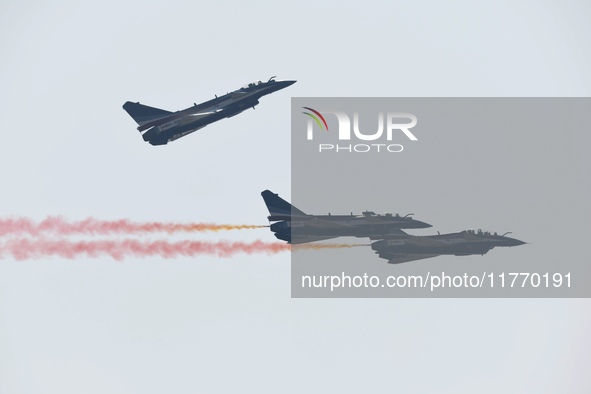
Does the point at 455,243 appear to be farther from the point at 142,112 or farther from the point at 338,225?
the point at 142,112

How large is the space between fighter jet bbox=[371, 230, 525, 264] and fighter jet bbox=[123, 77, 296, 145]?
16.6 meters

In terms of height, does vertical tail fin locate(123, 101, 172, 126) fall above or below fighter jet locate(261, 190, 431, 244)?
above

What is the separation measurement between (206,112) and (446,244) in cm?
2350

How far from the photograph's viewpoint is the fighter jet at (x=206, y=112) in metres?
141

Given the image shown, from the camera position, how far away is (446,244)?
141375 mm

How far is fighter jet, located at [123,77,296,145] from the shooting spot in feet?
464

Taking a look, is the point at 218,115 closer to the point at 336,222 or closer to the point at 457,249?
the point at 336,222

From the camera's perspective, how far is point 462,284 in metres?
151

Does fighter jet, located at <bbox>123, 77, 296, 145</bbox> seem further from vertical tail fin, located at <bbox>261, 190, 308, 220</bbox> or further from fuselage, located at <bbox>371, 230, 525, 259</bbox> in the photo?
fuselage, located at <bbox>371, 230, 525, 259</bbox>

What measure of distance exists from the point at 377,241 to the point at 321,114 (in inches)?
765

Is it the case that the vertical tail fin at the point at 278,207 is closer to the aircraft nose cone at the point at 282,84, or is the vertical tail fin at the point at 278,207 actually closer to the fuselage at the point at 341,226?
the fuselage at the point at 341,226

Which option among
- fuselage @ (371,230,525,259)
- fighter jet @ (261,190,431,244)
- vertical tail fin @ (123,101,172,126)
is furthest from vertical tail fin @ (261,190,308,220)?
vertical tail fin @ (123,101,172,126)

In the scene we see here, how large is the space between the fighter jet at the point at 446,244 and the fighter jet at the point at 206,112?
16.6 meters

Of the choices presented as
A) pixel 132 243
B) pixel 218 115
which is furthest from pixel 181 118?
pixel 132 243
